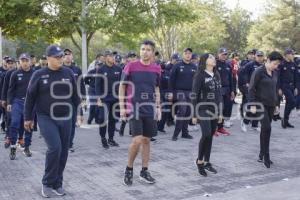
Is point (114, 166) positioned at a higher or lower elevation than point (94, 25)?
lower

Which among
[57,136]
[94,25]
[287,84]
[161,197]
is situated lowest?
[161,197]

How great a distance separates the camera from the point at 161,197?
5824 mm

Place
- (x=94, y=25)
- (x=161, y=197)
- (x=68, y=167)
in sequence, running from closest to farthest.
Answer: (x=161, y=197)
(x=68, y=167)
(x=94, y=25)

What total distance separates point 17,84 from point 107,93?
5.80ft

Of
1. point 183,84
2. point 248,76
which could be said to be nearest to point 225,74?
point 248,76

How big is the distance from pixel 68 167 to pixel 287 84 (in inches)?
270

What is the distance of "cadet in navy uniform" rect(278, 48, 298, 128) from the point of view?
39.2ft

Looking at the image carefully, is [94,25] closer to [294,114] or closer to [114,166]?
[294,114]

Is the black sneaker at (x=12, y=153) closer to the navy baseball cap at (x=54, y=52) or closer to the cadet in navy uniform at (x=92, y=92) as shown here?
the navy baseball cap at (x=54, y=52)

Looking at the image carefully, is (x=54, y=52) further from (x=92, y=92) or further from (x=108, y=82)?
(x=92, y=92)

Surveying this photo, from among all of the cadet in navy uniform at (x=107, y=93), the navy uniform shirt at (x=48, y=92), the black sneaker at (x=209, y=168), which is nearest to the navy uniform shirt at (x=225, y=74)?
the cadet in navy uniform at (x=107, y=93)

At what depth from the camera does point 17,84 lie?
852cm

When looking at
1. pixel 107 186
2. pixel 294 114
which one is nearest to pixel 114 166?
pixel 107 186

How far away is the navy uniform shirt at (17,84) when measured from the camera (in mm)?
8505
